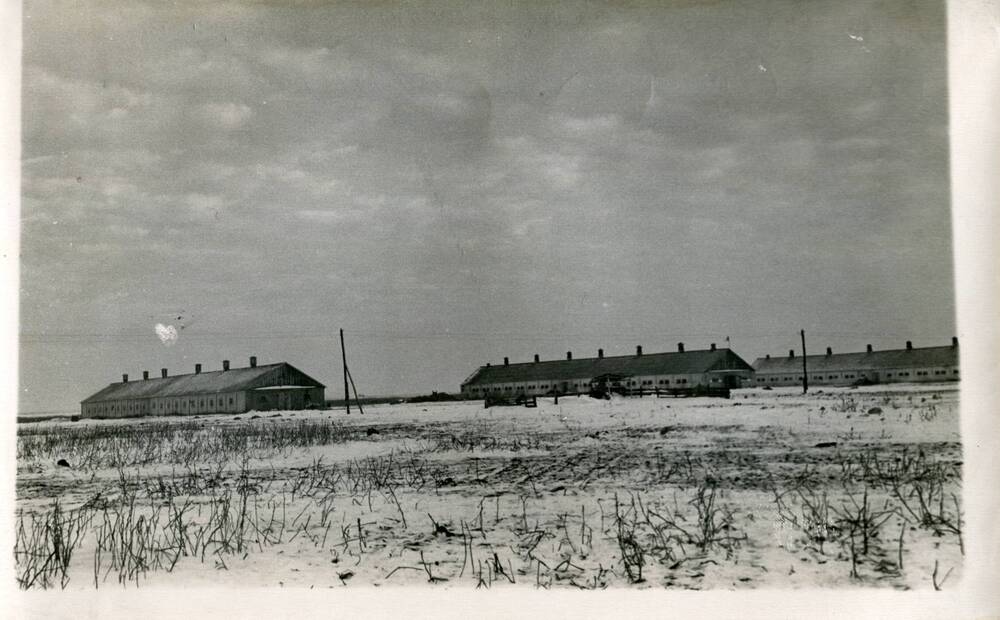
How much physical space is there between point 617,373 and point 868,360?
6.78 feet

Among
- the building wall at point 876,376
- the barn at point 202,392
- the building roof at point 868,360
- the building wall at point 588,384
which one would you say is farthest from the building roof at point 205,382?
the building wall at point 876,376

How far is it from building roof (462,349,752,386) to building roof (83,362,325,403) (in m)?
1.52

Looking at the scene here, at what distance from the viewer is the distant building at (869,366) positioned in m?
4.05

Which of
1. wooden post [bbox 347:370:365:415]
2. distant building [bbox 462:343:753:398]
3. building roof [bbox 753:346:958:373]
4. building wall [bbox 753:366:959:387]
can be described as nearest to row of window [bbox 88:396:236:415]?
wooden post [bbox 347:370:365:415]

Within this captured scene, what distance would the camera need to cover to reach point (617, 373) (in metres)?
5.96

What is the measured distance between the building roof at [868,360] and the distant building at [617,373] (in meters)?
0.33

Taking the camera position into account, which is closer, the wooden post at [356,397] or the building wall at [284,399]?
the wooden post at [356,397]

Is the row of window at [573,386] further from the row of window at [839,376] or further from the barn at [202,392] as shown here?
the barn at [202,392]

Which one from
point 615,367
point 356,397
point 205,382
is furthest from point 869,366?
point 205,382

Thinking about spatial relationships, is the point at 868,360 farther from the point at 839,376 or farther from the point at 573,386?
the point at 573,386

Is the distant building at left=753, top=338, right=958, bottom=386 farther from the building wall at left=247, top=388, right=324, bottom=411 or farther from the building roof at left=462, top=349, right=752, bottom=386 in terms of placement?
the building wall at left=247, top=388, right=324, bottom=411

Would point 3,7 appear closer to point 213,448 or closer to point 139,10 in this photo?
point 139,10

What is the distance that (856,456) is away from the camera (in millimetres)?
4094

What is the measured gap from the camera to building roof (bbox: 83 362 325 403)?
16.1 ft
